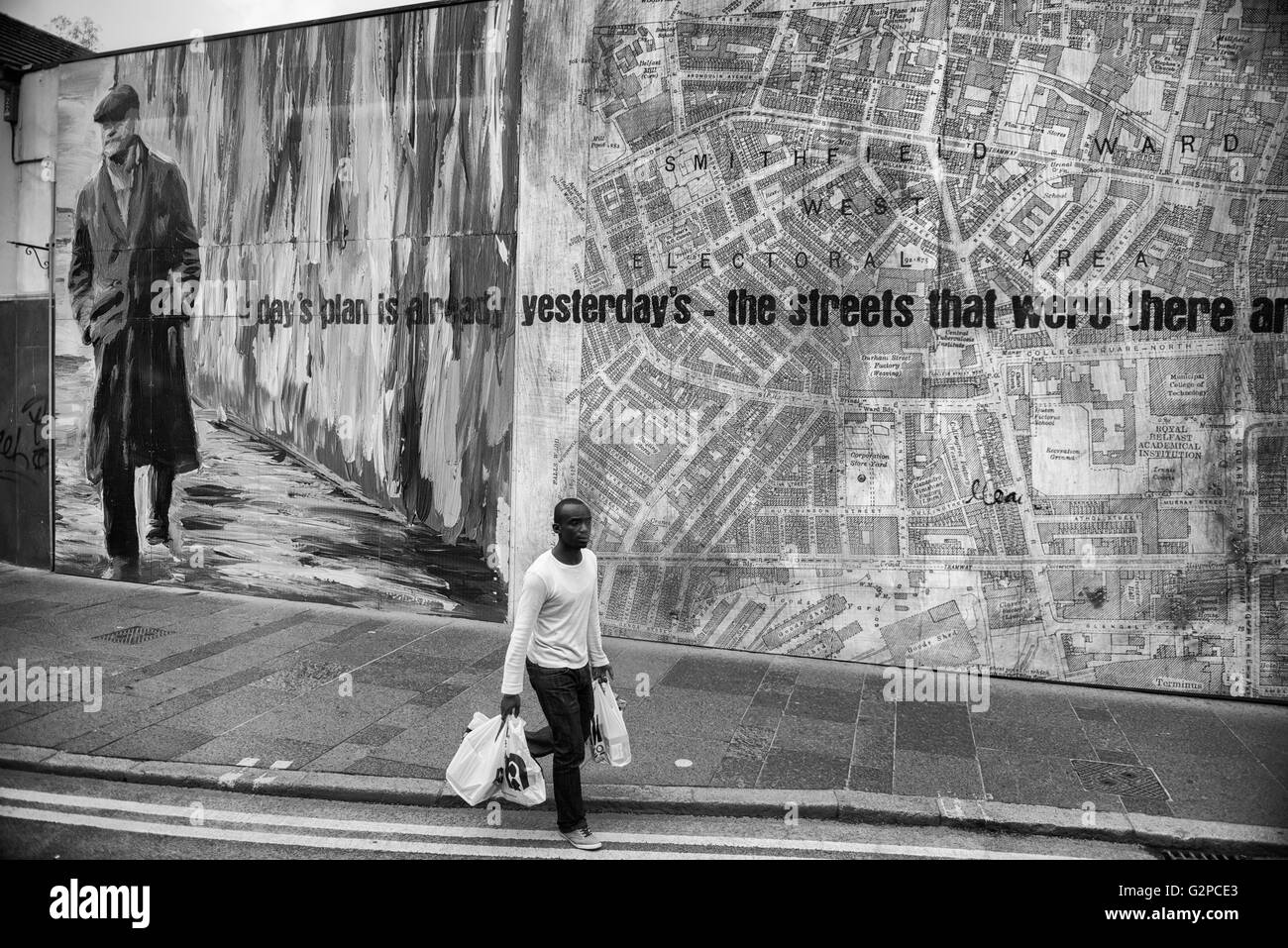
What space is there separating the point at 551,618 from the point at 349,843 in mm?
1620

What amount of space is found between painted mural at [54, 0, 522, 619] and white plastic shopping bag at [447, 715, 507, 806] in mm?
4552

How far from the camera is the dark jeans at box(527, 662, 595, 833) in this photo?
16.3 ft

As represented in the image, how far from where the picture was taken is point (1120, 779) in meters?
5.93

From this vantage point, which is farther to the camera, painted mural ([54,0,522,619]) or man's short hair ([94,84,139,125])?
man's short hair ([94,84,139,125])

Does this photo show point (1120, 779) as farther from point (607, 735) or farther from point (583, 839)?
point (583, 839)

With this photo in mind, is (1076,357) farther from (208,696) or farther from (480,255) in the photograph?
(208,696)

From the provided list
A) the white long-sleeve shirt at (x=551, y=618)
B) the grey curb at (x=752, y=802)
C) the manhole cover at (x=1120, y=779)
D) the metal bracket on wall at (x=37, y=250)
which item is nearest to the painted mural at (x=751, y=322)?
the metal bracket on wall at (x=37, y=250)

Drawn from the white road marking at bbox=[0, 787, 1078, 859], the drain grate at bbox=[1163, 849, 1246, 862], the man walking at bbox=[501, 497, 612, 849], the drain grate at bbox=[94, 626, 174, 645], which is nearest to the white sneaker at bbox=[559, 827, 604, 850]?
the man walking at bbox=[501, 497, 612, 849]

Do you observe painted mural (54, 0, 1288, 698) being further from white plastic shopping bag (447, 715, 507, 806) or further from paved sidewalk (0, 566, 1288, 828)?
white plastic shopping bag (447, 715, 507, 806)

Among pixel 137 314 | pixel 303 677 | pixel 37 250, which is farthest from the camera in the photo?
pixel 37 250

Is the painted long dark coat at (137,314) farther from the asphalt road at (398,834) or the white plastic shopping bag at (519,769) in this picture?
the white plastic shopping bag at (519,769)

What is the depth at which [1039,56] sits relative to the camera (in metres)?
7.84

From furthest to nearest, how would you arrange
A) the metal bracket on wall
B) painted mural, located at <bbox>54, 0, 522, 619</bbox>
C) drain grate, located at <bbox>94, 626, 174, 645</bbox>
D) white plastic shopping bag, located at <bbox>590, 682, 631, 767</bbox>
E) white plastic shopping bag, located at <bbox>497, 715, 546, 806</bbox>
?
the metal bracket on wall, painted mural, located at <bbox>54, 0, 522, 619</bbox>, drain grate, located at <bbox>94, 626, 174, 645</bbox>, white plastic shopping bag, located at <bbox>590, 682, 631, 767</bbox>, white plastic shopping bag, located at <bbox>497, 715, 546, 806</bbox>

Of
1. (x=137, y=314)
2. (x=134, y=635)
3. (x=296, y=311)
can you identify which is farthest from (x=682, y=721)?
(x=137, y=314)
